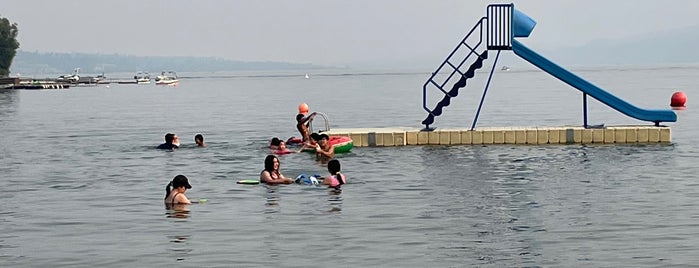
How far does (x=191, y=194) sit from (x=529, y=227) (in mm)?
9050

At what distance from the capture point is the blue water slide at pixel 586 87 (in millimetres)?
36438

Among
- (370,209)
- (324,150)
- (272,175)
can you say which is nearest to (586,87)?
(324,150)

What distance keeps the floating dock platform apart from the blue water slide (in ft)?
1.78

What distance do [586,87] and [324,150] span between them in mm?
10439

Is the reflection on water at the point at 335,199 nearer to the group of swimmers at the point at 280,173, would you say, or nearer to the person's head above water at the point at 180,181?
the group of swimmers at the point at 280,173

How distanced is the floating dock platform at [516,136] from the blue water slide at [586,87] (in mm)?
543

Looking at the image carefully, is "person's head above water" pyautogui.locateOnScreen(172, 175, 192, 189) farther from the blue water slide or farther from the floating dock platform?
the blue water slide

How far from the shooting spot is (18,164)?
3447 centimetres

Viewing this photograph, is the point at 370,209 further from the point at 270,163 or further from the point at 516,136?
the point at 516,136

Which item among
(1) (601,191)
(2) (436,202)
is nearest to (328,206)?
(2) (436,202)

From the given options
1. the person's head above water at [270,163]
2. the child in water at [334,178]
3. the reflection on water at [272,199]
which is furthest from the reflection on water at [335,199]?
the person's head above water at [270,163]

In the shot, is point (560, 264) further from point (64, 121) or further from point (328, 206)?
point (64, 121)

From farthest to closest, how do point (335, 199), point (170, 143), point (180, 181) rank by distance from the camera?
1. point (170, 143)
2. point (335, 199)
3. point (180, 181)

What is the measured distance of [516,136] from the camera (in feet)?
122
